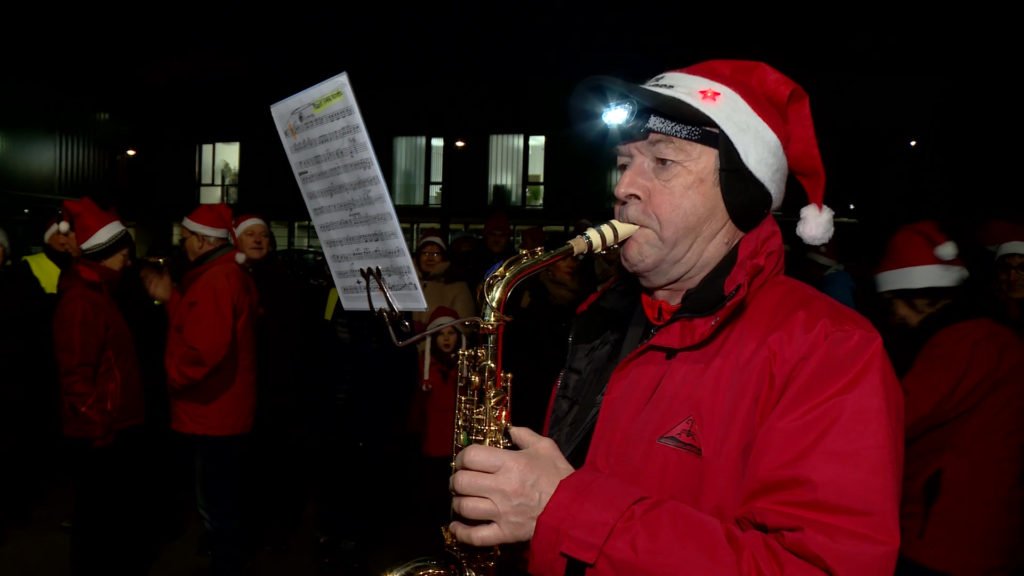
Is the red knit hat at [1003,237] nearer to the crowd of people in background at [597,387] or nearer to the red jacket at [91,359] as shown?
the crowd of people in background at [597,387]

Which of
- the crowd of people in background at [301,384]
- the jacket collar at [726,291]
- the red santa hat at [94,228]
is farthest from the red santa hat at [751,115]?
the red santa hat at [94,228]

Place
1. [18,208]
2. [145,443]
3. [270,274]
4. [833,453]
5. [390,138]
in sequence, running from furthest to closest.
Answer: [390,138]
[18,208]
[270,274]
[145,443]
[833,453]

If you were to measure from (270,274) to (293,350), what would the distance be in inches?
30.4

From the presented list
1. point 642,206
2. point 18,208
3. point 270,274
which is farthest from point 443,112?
point 642,206

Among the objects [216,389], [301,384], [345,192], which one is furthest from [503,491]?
[301,384]

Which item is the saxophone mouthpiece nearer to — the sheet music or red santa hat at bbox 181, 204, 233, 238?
the sheet music

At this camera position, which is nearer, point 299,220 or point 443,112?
point 443,112

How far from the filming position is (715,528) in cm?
129

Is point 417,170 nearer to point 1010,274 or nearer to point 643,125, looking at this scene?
point 1010,274

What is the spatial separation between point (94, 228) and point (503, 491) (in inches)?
192

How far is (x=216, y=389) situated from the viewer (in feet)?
14.8

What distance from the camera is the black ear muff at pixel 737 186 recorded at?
1.74 m

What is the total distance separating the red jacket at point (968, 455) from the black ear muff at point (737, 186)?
6.91ft

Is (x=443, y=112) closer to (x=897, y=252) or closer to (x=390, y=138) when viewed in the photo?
(x=390, y=138)
